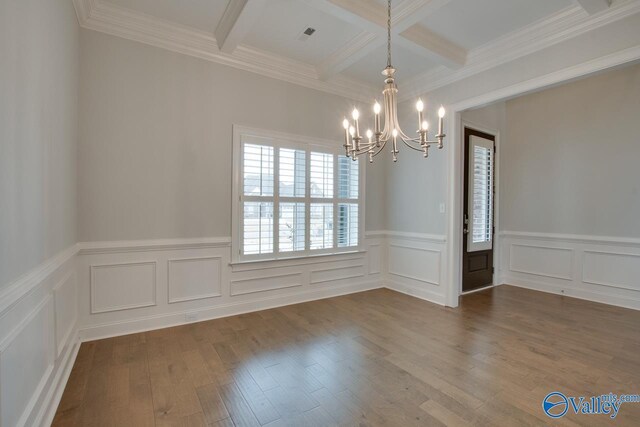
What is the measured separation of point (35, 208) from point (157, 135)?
5.60ft

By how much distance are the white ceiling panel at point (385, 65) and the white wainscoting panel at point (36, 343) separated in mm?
3725

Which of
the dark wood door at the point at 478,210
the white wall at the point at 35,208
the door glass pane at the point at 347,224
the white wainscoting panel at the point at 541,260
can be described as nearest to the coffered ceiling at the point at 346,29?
the white wall at the point at 35,208

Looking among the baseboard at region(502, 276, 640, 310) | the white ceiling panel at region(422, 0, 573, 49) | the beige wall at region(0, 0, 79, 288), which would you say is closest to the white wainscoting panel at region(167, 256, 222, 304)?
the beige wall at region(0, 0, 79, 288)

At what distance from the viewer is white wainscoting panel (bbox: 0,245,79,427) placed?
4.41ft

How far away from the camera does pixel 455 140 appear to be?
4.02m

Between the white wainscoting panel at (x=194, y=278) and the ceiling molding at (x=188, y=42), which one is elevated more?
the ceiling molding at (x=188, y=42)

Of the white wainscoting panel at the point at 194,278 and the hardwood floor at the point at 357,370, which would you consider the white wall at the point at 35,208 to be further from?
the white wainscoting panel at the point at 194,278

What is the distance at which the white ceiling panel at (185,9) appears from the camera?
2838mm

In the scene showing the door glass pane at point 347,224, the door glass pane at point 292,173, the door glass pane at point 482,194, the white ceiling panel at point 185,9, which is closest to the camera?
the white ceiling panel at point 185,9

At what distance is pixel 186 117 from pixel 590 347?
470 centimetres

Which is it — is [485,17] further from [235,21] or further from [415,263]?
[415,263]

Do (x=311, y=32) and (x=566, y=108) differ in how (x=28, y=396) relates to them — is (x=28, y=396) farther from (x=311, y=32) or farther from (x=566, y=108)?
(x=566, y=108)

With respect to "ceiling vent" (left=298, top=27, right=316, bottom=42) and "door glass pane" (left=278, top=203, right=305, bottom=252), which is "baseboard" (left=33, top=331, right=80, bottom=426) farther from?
"ceiling vent" (left=298, top=27, right=316, bottom=42)

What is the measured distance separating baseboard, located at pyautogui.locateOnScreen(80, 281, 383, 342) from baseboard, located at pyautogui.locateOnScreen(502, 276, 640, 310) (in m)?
2.69
